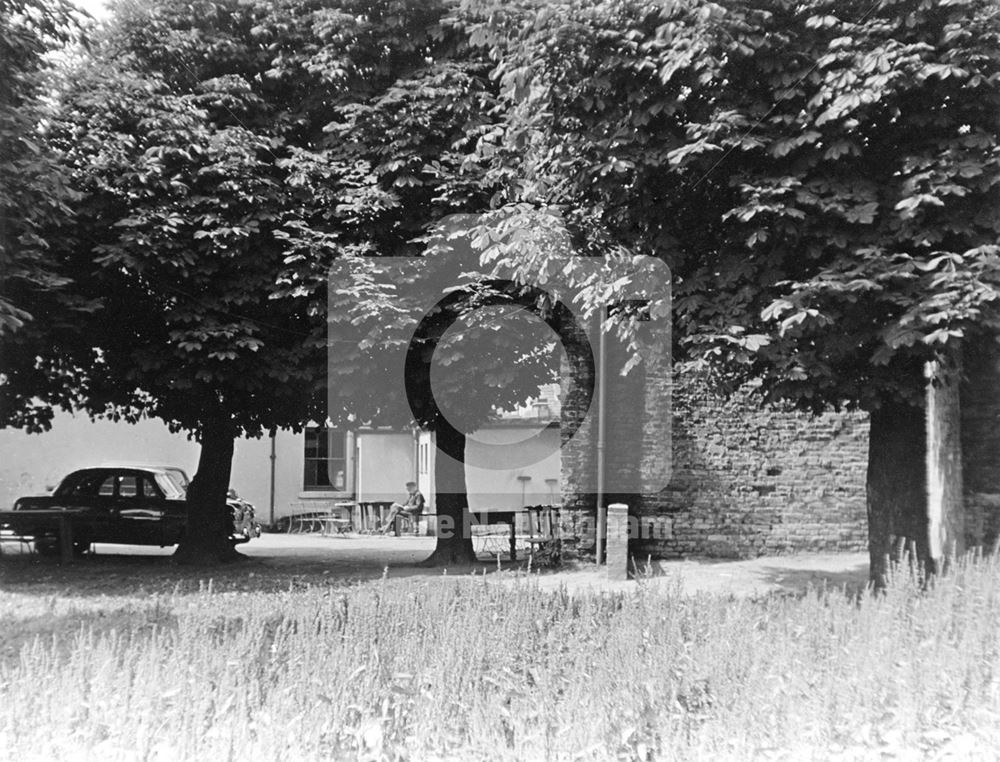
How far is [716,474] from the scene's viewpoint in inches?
539

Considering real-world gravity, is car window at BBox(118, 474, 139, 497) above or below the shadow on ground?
above

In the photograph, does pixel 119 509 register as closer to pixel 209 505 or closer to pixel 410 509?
pixel 209 505

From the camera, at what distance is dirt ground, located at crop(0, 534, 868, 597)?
11094mm

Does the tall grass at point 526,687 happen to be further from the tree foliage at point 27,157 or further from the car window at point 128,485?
the car window at point 128,485

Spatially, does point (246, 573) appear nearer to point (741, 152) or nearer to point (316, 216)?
point (316, 216)

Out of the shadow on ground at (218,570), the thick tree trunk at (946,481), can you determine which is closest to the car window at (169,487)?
the shadow on ground at (218,570)

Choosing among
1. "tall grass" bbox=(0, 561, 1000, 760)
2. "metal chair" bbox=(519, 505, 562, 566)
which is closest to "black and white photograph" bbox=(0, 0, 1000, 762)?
"tall grass" bbox=(0, 561, 1000, 760)

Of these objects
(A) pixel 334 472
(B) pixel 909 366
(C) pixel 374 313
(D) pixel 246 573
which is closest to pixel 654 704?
(B) pixel 909 366

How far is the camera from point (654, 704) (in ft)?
14.6

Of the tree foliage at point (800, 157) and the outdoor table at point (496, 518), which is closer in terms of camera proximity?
the tree foliage at point (800, 157)

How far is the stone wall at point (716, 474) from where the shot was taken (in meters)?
13.6

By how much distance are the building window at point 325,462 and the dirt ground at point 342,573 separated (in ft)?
33.1

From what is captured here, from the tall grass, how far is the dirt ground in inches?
147

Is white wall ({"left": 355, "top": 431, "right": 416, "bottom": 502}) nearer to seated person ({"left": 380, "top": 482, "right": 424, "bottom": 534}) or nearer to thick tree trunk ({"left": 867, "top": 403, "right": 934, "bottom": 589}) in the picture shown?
seated person ({"left": 380, "top": 482, "right": 424, "bottom": 534})
